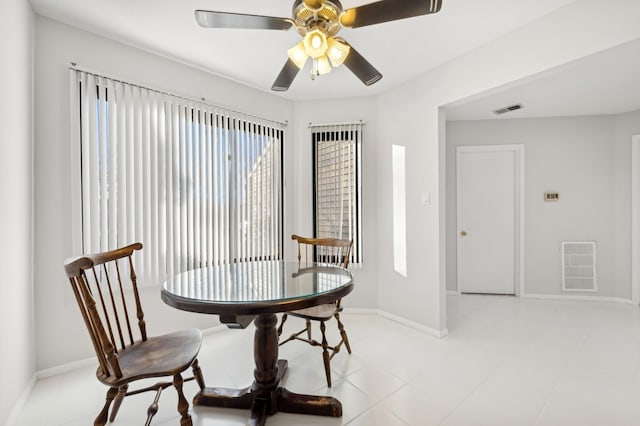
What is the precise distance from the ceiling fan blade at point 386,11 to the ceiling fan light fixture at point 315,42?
0.41 ft

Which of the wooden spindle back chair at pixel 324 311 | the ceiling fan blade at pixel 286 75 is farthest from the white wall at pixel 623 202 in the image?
the ceiling fan blade at pixel 286 75

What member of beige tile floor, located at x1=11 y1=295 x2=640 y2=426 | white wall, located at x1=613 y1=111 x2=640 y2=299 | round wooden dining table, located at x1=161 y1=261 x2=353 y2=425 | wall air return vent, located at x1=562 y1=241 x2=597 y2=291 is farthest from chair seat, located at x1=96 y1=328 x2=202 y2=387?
white wall, located at x1=613 y1=111 x2=640 y2=299

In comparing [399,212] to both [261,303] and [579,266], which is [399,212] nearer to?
[261,303]

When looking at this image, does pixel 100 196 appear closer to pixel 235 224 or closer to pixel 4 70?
pixel 4 70

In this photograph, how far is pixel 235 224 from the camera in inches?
121

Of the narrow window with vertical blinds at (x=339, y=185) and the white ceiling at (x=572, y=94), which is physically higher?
the white ceiling at (x=572, y=94)

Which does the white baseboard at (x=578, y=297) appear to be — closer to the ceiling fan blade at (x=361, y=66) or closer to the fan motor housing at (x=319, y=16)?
the ceiling fan blade at (x=361, y=66)

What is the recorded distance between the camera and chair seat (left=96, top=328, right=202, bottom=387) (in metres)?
1.31

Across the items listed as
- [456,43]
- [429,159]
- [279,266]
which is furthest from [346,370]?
[456,43]

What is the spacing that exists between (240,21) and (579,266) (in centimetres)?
499

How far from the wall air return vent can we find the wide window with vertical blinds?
3905 mm

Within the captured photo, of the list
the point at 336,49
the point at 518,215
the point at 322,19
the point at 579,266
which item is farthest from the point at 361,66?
the point at 579,266

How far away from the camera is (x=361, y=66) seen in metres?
1.85

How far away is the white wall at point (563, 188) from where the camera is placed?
3.95 metres
